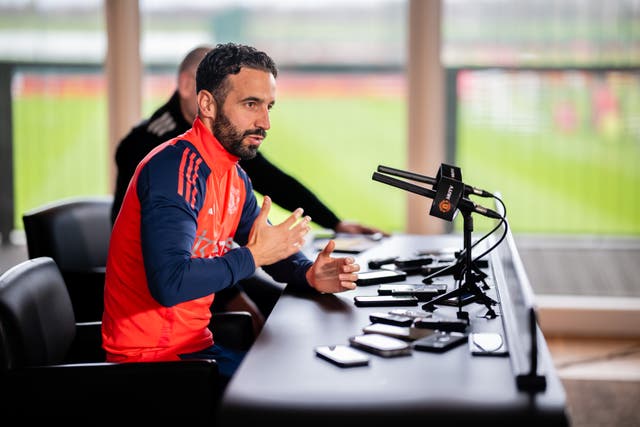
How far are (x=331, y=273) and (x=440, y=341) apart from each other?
2.02ft

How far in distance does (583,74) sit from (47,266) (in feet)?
11.3

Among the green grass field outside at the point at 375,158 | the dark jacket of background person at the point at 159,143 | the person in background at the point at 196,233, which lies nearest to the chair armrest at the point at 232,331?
the person in background at the point at 196,233

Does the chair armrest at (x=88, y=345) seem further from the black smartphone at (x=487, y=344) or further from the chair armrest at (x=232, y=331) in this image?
the black smartphone at (x=487, y=344)

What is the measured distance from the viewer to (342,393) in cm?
143

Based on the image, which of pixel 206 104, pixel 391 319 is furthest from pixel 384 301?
pixel 206 104

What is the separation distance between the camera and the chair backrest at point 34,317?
5.82 ft

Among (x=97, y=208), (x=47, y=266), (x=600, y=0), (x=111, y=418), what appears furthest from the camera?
(x=600, y=0)

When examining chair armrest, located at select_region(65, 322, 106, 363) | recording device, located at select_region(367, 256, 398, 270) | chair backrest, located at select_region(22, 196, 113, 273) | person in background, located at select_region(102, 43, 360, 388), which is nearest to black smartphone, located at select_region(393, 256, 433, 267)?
recording device, located at select_region(367, 256, 398, 270)

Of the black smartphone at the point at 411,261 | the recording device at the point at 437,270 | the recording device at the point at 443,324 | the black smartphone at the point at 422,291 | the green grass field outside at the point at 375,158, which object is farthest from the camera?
the green grass field outside at the point at 375,158

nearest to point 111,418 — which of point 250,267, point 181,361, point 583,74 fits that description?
point 181,361

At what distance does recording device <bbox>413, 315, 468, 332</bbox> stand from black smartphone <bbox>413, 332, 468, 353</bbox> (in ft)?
0.15

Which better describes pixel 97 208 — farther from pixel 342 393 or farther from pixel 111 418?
pixel 342 393

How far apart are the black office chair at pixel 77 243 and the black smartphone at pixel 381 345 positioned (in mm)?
1524

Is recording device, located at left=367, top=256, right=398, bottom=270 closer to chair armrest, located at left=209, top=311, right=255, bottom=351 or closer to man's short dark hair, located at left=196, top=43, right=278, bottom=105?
chair armrest, located at left=209, top=311, right=255, bottom=351
